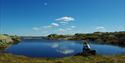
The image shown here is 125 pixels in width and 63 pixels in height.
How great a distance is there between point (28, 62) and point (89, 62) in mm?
9087

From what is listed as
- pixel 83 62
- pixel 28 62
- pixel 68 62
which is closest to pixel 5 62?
pixel 28 62

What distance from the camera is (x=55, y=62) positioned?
3012 centimetres

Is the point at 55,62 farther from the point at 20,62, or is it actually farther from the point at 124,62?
the point at 124,62

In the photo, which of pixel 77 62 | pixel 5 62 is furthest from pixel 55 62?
pixel 5 62

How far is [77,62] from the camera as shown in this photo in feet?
96.7

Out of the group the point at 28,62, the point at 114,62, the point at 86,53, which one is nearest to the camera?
the point at 114,62

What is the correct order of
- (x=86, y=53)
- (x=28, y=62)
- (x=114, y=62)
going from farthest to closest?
(x=86, y=53) → (x=28, y=62) → (x=114, y=62)

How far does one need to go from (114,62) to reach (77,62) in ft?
17.4

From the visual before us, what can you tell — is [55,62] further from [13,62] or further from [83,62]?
[13,62]

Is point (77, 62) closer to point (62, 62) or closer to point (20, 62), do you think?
point (62, 62)

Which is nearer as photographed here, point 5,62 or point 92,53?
point 5,62

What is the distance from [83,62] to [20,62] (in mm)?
9241

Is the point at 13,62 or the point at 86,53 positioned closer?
the point at 13,62

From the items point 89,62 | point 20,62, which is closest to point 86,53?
point 89,62
